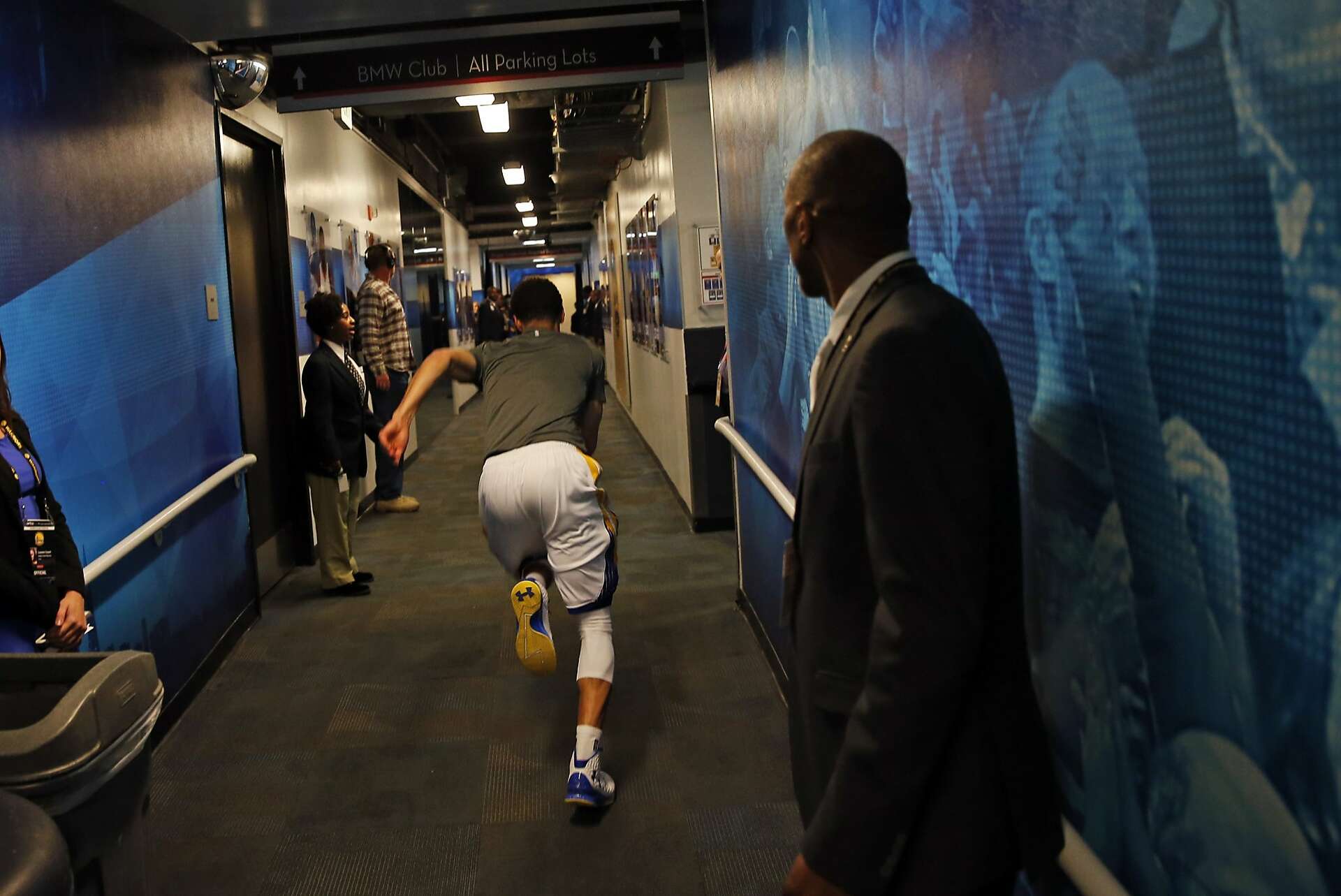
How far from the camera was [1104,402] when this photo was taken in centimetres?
140

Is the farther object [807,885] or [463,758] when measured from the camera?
[463,758]

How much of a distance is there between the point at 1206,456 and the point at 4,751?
1.63 m

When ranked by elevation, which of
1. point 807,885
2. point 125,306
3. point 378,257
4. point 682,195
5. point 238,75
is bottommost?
point 807,885

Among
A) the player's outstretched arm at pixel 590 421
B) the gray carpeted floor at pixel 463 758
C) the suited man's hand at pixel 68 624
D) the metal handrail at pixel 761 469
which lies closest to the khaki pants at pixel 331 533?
the gray carpeted floor at pixel 463 758

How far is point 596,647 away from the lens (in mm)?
3289

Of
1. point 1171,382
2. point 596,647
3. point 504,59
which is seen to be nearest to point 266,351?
point 504,59

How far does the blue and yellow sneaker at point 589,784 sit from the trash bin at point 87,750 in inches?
52.7

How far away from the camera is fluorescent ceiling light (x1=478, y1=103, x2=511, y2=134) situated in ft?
26.1

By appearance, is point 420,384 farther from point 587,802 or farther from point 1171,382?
point 1171,382

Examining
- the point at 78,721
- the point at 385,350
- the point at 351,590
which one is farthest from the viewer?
the point at 385,350

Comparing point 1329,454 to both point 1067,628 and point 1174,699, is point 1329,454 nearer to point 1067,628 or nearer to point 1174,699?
point 1174,699

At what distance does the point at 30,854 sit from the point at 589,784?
184 cm

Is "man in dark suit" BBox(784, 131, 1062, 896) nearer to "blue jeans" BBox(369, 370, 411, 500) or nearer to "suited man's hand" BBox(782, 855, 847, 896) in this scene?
"suited man's hand" BBox(782, 855, 847, 896)

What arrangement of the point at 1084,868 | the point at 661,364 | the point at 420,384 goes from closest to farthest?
the point at 1084,868 < the point at 420,384 < the point at 661,364
